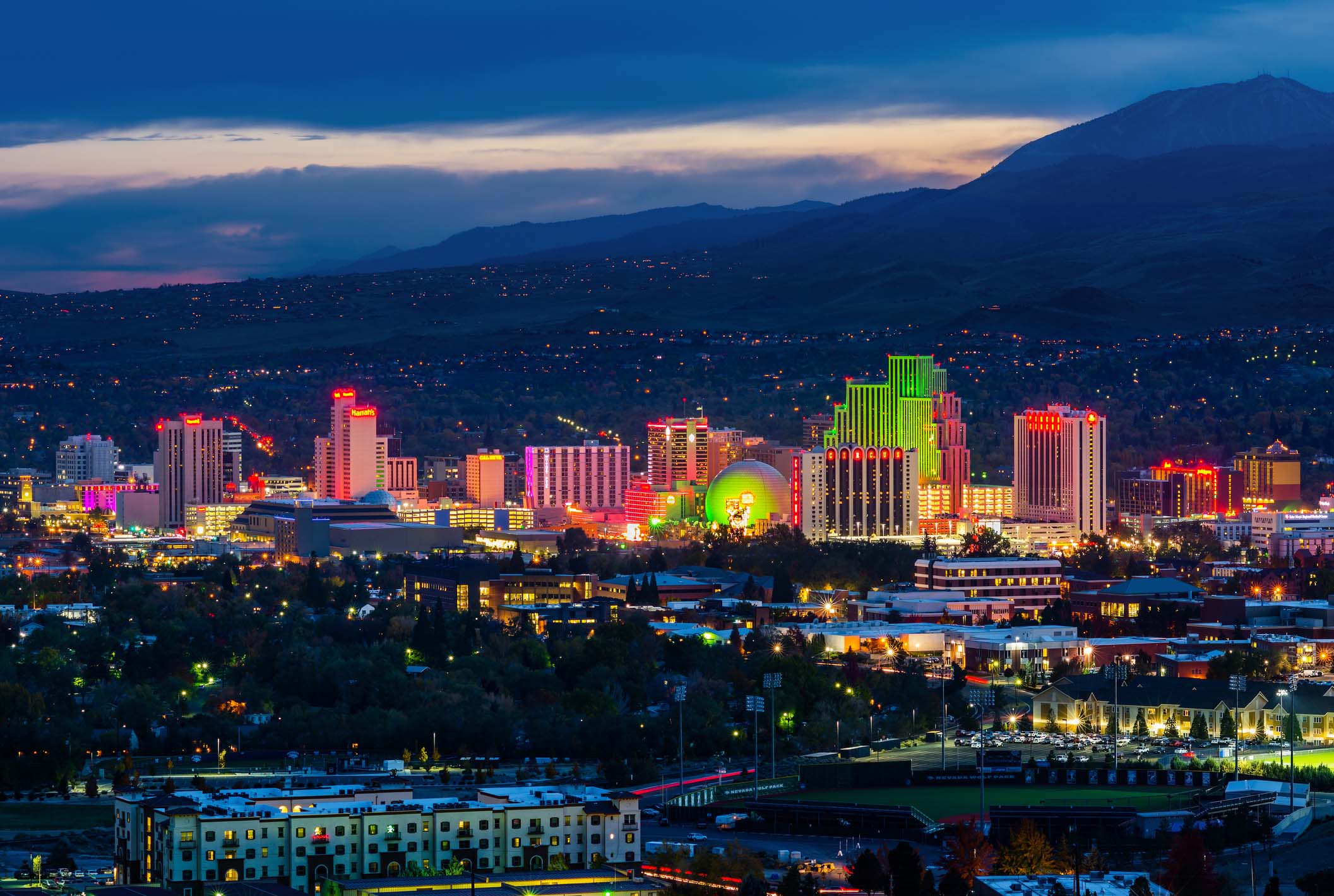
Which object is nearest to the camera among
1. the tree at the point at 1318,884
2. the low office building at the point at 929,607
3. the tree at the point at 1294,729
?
the tree at the point at 1318,884

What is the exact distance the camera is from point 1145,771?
63719 millimetres

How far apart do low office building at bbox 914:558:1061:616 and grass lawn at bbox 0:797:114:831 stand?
169 ft

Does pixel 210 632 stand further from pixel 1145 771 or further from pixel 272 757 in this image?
pixel 1145 771

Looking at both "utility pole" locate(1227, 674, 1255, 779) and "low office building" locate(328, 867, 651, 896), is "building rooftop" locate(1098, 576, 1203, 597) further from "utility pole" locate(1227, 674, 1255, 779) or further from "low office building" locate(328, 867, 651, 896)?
"low office building" locate(328, 867, 651, 896)

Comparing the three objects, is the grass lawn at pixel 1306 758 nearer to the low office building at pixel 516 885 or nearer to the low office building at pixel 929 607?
the low office building at pixel 516 885

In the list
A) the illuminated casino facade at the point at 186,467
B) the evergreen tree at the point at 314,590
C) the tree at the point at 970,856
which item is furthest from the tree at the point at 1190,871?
the illuminated casino facade at the point at 186,467

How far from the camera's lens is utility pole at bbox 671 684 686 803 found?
61.4 metres

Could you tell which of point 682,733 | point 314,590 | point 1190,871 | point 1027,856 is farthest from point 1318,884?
point 314,590

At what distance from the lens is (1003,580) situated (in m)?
109

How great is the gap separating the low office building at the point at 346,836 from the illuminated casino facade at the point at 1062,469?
94.1m

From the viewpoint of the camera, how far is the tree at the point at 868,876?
48.1 m

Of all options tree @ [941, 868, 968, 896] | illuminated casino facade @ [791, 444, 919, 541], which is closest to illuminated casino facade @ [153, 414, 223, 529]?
illuminated casino facade @ [791, 444, 919, 541]

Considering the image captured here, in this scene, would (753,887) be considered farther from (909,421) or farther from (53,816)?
(909,421)

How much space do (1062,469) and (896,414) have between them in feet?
42.7
